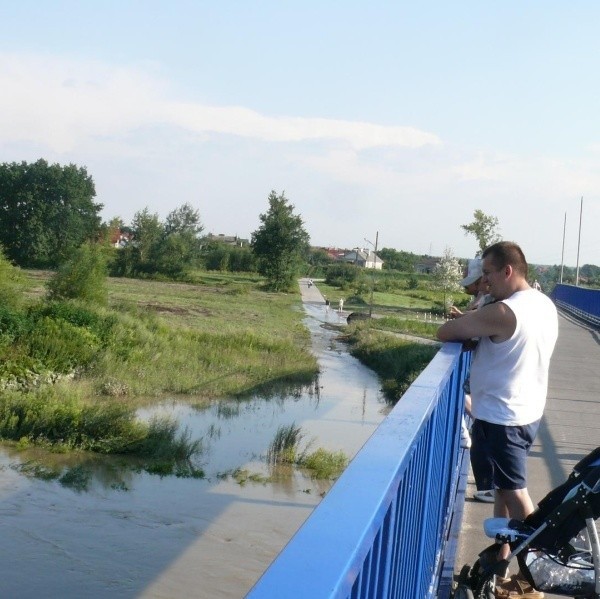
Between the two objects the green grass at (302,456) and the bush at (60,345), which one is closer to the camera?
the green grass at (302,456)

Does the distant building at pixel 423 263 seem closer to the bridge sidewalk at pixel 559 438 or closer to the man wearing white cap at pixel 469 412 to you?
the bridge sidewalk at pixel 559 438

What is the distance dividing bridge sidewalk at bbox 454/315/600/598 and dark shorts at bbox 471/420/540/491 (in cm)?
83

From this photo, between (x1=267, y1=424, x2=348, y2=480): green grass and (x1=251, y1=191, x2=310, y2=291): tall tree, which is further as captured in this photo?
(x1=251, y1=191, x2=310, y2=291): tall tree

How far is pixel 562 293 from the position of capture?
5716 centimetres

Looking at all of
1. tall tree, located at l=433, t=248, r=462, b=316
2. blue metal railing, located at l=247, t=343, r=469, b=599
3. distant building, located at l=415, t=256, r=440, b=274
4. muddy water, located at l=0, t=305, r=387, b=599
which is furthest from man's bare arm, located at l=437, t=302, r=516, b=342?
distant building, located at l=415, t=256, r=440, b=274

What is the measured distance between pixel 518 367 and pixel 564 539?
36.2 inches

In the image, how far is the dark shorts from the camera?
178 inches

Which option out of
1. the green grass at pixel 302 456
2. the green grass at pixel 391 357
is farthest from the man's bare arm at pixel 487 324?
the green grass at pixel 391 357

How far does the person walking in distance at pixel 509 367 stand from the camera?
177 inches

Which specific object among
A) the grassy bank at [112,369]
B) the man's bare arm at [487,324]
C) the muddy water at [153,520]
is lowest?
Result: the muddy water at [153,520]

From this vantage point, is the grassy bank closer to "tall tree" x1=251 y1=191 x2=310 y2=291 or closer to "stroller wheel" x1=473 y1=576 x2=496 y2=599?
"stroller wheel" x1=473 y1=576 x2=496 y2=599

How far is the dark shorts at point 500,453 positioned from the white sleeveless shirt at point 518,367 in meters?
0.05

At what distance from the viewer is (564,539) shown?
3906 millimetres

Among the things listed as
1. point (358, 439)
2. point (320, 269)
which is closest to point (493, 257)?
point (358, 439)
